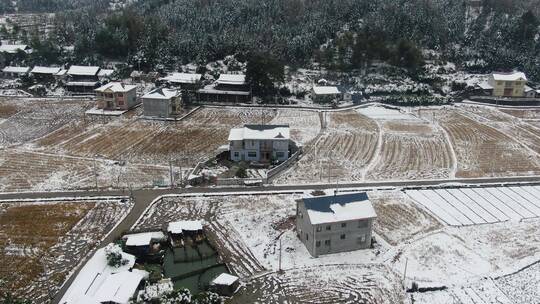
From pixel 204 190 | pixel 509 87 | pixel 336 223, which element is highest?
pixel 509 87

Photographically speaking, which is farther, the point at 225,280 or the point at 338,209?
the point at 338,209

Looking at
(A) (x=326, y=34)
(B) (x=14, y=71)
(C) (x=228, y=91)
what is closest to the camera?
(C) (x=228, y=91)

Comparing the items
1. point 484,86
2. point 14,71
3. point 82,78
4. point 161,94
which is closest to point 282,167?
point 161,94

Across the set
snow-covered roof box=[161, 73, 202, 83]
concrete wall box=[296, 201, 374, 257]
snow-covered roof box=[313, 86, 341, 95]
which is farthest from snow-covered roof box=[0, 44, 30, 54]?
concrete wall box=[296, 201, 374, 257]

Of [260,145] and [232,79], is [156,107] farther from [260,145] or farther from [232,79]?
[260,145]

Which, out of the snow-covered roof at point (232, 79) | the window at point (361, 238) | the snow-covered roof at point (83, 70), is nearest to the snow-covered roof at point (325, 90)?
the snow-covered roof at point (232, 79)

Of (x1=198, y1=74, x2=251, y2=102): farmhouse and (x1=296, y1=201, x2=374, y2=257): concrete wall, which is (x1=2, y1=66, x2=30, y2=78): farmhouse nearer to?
(x1=198, y1=74, x2=251, y2=102): farmhouse

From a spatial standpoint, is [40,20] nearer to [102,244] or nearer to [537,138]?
[102,244]
